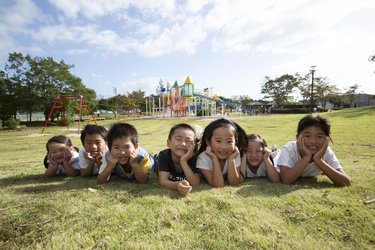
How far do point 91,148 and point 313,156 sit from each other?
10.9ft

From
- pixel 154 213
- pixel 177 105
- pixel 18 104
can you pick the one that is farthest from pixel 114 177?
pixel 18 104

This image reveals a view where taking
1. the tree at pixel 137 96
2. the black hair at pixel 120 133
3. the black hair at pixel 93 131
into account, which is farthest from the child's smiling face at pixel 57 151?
the tree at pixel 137 96

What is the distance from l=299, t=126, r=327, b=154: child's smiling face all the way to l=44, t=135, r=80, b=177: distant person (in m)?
3.75

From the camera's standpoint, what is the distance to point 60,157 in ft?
13.1

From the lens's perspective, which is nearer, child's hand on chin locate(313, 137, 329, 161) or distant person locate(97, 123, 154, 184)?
child's hand on chin locate(313, 137, 329, 161)

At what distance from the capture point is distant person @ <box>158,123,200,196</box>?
3.16m

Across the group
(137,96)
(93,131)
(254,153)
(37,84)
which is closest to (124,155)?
(93,131)

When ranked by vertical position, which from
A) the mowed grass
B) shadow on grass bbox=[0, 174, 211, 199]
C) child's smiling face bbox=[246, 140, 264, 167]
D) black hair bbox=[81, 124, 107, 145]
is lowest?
shadow on grass bbox=[0, 174, 211, 199]

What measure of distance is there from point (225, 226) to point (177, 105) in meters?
29.2

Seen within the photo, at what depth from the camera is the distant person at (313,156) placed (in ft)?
10.0

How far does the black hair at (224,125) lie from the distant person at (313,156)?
62cm

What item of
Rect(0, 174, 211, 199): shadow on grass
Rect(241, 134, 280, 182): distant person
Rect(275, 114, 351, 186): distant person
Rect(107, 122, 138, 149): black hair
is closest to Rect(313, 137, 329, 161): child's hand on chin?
Rect(275, 114, 351, 186): distant person

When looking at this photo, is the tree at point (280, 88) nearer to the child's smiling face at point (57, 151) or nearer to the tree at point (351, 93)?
the tree at point (351, 93)

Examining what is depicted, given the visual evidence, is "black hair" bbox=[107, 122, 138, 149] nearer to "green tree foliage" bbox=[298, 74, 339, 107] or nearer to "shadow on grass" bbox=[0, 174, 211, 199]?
"shadow on grass" bbox=[0, 174, 211, 199]
